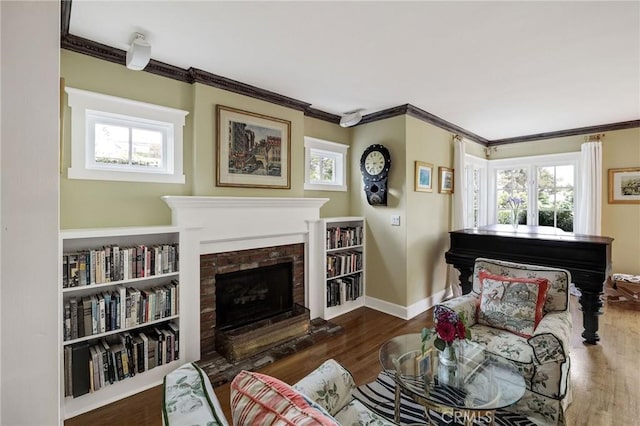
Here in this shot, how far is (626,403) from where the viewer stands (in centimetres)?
206

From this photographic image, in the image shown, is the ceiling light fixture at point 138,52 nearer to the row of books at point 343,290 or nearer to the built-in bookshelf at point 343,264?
the built-in bookshelf at point 343,264

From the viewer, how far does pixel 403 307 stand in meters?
3.62

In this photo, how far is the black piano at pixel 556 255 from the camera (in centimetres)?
275

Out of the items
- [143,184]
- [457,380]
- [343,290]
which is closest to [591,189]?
[343,290]

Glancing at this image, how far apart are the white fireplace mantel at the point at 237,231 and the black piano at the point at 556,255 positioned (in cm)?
173

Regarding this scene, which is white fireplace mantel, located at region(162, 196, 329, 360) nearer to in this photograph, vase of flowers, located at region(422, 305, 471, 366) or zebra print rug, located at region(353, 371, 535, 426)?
zebra print rug, located at region(353, 371, 535, 426)

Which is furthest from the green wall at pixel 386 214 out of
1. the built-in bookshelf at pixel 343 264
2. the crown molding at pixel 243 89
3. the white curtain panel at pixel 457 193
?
the white curtain panel at pixel 457 193

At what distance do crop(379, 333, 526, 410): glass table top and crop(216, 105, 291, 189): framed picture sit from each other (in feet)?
6.38

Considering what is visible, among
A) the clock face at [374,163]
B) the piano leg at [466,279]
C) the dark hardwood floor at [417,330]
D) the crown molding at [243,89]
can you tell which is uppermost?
the crown molding at [243,89]

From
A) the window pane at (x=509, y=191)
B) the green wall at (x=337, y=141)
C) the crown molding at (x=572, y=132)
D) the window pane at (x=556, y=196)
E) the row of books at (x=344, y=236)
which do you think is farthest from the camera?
the window pane at (x=509, y=191)

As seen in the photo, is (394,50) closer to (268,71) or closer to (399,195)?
(268,71)

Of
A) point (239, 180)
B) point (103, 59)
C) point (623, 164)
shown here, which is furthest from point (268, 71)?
point (623, 164)

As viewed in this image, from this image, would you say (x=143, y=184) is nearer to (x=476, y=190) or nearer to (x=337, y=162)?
(x=337, y=162)

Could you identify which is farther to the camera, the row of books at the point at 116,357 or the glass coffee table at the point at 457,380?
the row of books at the point at 116,357
